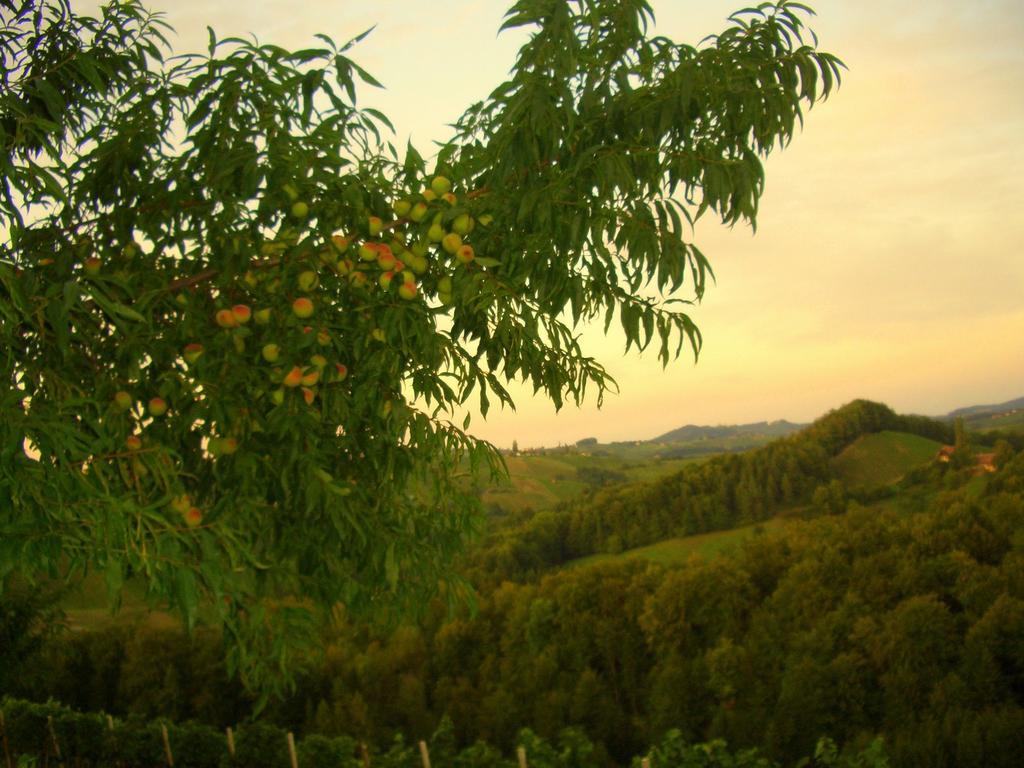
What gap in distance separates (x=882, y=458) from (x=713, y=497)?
6.14 meters

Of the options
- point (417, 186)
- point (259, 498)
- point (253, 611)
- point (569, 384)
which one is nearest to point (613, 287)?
point (569, 384)

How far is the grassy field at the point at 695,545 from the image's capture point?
3023cm

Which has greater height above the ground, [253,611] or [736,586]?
A: [253,611]

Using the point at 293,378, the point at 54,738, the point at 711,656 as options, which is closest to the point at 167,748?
the point at 54,738

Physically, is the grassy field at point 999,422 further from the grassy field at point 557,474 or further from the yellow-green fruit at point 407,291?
the yellow-green fruit at point 407,291

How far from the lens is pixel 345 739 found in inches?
366

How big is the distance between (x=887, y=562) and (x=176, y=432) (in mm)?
21956

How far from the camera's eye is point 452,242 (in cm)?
249

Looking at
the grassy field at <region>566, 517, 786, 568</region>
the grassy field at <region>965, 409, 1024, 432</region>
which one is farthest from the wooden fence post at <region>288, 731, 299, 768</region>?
the grassy field at <region>965, 409, 1024, 432</region>

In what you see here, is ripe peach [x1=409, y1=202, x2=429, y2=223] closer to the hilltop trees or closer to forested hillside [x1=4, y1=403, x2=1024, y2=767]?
the hilltop trees

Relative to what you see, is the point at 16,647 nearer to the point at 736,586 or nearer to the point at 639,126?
the point at 639,126

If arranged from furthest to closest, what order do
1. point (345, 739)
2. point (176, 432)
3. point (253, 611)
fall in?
point (345, 739), point (176, 432), point (253, 611)

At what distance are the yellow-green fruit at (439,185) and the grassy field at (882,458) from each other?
30.5 metres

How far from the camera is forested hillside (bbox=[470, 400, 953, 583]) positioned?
3067cm
